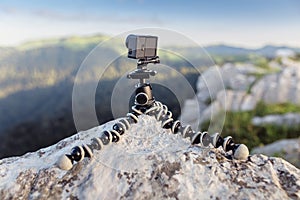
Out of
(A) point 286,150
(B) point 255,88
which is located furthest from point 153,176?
(B) point 255,88

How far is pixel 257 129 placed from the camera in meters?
2.52

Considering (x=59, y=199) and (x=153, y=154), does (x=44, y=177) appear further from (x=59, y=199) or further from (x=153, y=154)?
(x=153, y=154)

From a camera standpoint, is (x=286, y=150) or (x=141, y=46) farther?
(x=286, y=150)

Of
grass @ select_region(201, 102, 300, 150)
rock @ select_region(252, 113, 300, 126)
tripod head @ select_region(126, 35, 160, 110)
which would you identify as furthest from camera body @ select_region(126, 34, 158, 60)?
rock @ select_region(252, 113, 300, 126)

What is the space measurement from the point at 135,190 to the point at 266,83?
2.47 meters

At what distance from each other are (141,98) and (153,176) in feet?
0.71

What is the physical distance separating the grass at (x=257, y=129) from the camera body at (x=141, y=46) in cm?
146

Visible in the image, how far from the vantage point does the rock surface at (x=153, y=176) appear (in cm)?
61

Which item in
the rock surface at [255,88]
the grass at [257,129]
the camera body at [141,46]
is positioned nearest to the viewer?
the camera body at [141,46]

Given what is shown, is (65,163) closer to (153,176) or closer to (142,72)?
(153,176)

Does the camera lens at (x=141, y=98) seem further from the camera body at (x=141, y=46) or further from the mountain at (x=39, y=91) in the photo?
the mountain at (x=39, y=91)

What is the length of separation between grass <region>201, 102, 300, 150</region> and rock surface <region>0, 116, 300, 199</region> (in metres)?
1.55

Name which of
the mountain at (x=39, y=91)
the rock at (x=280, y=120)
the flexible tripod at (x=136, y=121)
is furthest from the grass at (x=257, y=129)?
the flexible tripod at (x=136, y=121)

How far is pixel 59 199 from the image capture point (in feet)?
2.02
